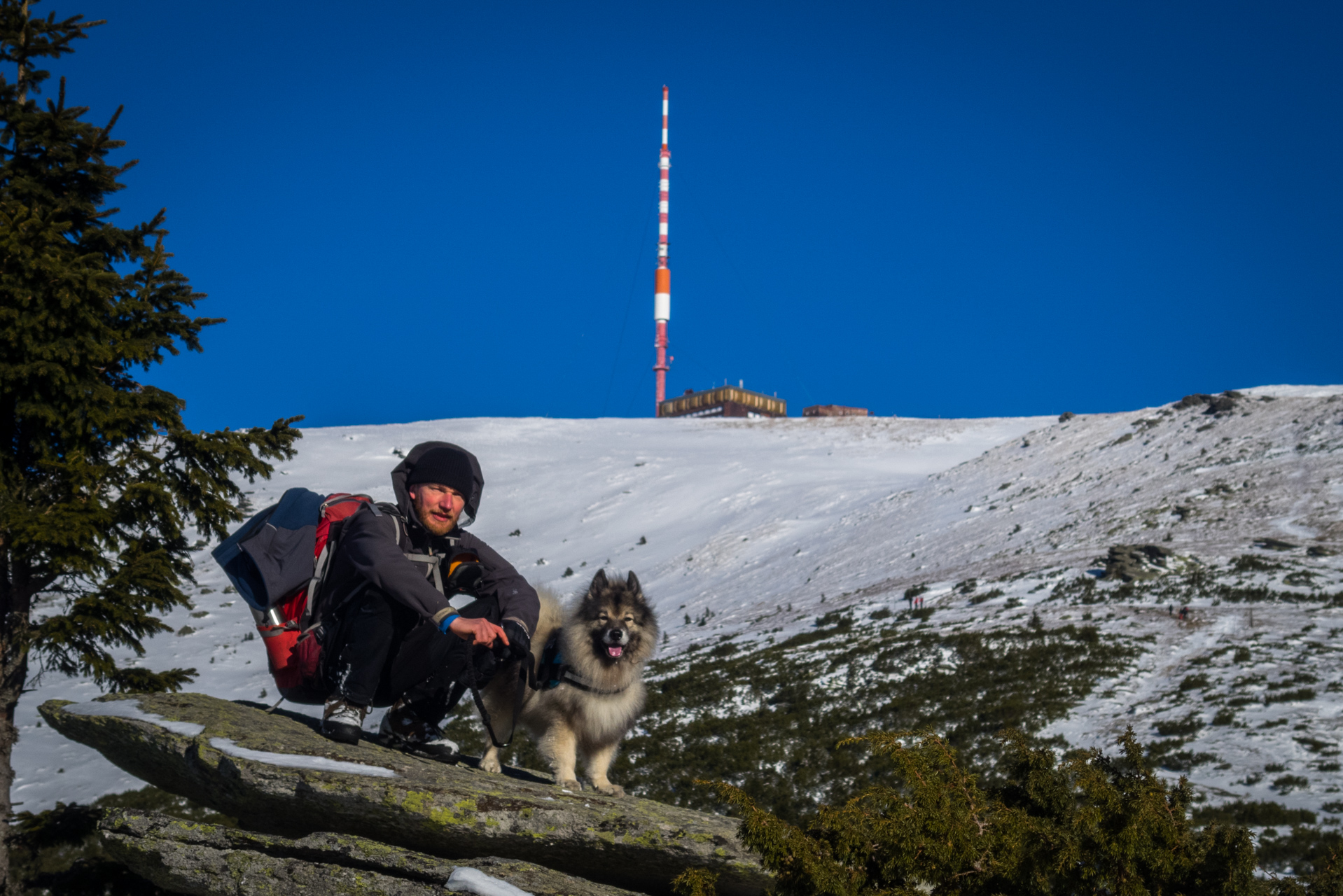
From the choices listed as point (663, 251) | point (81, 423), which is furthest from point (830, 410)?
point (81, 423)

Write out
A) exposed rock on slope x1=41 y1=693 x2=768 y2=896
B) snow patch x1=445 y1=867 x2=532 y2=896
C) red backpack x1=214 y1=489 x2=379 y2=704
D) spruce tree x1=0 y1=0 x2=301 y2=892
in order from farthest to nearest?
spruce tree x1=0 y1=0 x2=301 y2=892, red backpack x1=214 y1=489 x2=379 y2=704, exposed rock on slope x1=41 y1=693 x2=768 y2=896, snow patch x1=445 y1=867 x2=532 y2=896

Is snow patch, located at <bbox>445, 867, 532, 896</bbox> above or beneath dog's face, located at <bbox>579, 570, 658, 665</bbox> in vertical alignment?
beneath

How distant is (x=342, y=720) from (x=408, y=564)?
1.18 metres

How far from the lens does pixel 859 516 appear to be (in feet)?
131

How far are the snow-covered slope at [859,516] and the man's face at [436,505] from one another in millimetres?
12704

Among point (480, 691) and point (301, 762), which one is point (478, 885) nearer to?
point (301, 762)

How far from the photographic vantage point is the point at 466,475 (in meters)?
5.61

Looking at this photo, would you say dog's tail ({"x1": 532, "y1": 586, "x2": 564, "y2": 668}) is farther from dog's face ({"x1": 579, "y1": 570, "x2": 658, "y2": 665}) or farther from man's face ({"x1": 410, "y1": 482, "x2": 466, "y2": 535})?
man's face ({"x1": 410, "y1": 482, "x2": 466, "y2": 535})

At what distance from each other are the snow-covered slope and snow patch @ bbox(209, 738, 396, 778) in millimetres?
12968

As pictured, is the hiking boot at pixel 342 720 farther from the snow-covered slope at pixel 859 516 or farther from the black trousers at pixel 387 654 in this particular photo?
the snow-covered slope at pixel 859 516

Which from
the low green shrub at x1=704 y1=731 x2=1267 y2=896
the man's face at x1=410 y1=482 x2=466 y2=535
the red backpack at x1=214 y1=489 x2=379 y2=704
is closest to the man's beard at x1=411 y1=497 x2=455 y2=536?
the man's face at x1=410 y1=482 x2=466 y2=535

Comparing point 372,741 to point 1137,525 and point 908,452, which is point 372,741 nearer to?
point 1137,525

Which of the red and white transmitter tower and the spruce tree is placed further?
the red and white transmitter tower

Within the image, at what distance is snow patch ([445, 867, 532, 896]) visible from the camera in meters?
4.12
